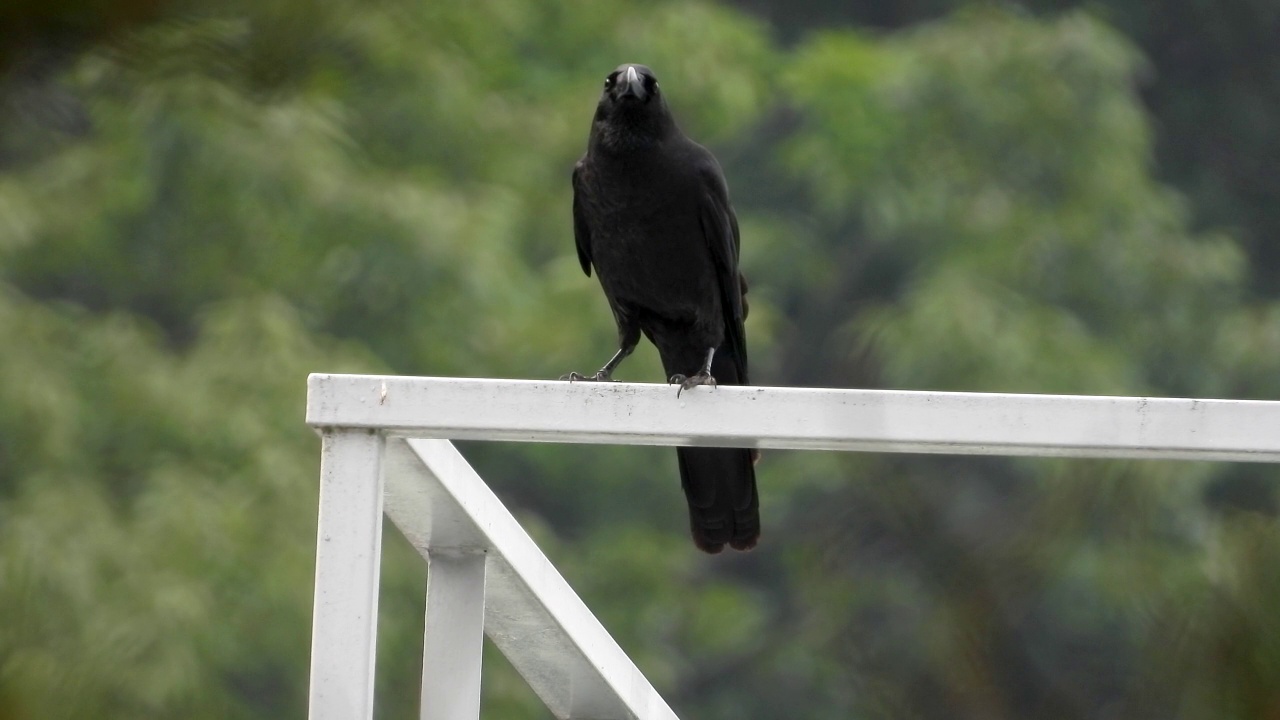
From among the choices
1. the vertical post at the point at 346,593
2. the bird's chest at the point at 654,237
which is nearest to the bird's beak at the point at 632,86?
the bird's chest at the point at 654,237

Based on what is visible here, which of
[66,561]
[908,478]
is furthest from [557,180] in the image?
[908,478]

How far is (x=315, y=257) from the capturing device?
9.40 metres

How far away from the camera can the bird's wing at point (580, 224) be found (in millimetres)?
3762

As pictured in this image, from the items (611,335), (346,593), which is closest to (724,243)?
(346,593)

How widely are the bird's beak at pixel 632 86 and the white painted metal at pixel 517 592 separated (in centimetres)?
158

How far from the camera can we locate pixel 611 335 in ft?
32.8

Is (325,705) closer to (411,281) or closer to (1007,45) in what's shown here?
(411,281)

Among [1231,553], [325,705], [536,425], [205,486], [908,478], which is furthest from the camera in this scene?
[205,486]

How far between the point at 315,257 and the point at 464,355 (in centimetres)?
107

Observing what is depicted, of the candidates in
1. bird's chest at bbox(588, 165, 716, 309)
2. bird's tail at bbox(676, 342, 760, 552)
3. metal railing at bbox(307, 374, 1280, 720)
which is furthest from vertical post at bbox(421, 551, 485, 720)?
bird's chest at bbox(588, 165, 716, 309)

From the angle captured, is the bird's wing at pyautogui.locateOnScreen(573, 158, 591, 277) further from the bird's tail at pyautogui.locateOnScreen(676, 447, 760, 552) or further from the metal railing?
the metal railing

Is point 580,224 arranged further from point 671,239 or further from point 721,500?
point 721,500

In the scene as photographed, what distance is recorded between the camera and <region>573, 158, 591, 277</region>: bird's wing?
3762mm

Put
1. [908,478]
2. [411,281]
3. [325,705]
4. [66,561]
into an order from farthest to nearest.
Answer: [411,281]
[66,561]
[325,705]
[908,478]
